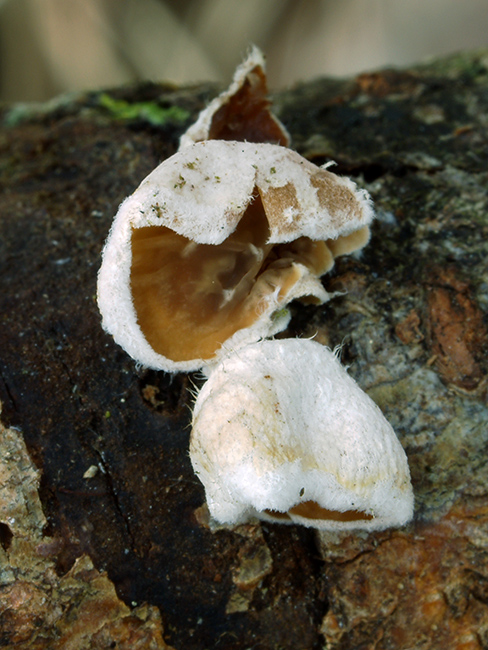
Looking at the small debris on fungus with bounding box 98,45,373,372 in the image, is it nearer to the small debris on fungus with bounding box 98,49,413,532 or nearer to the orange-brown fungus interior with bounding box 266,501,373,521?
the small debris on fungus with bounding box 98,49,413,532

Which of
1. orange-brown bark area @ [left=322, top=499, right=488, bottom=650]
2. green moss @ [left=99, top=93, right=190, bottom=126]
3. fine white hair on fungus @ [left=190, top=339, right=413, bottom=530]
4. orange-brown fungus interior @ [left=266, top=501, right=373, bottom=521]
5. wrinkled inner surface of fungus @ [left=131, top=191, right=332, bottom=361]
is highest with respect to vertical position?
green moss @ [left=99, top=93, right=190, bottom=126]

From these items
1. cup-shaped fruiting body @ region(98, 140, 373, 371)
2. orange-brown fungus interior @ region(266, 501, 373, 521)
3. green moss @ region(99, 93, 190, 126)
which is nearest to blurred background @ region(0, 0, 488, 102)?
green moss @ region(99, 93, 190, 126)

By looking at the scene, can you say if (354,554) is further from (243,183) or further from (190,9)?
(190,9)

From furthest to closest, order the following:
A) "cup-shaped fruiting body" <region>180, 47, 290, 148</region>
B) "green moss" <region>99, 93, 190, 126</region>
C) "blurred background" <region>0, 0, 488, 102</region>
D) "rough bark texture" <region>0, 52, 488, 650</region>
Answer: "blurred background" <region>0, 0, 488, 102</region>, "green moss" <region>99, 93, 190, 126</region>, "cup-shaped fruiting body" <region>180, 47, 290, 148</region>, "rough bark texture" <region>0, 52, 488, 650</region>

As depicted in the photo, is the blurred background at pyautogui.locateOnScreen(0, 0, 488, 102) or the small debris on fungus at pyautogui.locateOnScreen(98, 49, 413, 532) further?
the blurred background at pyautogui.locateOnScreen(0, 0, 488, 102)

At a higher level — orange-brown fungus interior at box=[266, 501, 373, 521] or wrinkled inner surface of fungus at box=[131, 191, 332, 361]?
wrinkled inner surface of fungus at box=[131, 191, 332, 361]

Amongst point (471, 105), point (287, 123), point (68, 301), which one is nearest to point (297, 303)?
point (68, 301)

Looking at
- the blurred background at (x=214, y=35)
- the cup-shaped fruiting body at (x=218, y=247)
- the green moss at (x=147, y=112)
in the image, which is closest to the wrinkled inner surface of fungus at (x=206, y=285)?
the cup-shaped fruiting body at (x=218, y=247)

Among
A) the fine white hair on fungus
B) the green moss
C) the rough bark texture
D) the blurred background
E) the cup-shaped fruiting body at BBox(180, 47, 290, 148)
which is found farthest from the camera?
the blurred background
